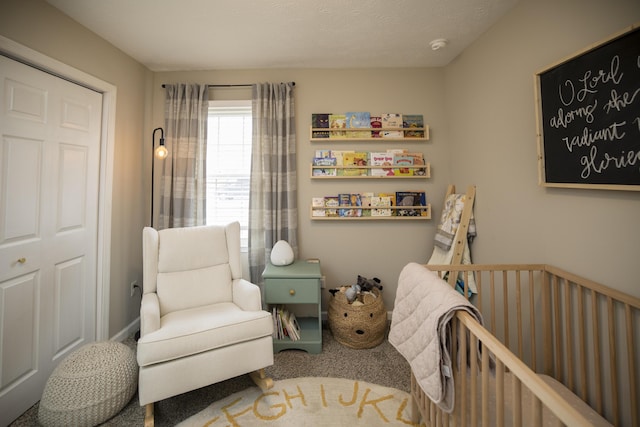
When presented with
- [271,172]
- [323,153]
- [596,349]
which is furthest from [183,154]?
[596,349]

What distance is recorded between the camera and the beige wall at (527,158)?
1.18m

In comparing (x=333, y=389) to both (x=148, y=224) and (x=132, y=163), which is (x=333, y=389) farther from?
(x=132, y=163)

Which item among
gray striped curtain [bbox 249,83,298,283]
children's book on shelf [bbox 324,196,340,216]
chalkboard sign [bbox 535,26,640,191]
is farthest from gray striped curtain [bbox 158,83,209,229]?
chalkboard sign [bbox 535,26,640,191]

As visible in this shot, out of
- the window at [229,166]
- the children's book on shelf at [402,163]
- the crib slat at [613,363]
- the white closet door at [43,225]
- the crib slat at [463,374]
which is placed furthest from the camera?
the window at [229,166]

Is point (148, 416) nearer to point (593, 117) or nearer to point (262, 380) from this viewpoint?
point (262, 380)

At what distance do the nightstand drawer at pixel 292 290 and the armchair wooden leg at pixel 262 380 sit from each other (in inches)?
20.4

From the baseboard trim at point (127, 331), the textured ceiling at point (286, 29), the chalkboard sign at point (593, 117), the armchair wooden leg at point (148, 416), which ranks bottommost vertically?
the armchair wooden leg at point (148, 416)

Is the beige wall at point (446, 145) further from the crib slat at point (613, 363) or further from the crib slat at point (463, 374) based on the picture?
the crib slat at point (463, 374)

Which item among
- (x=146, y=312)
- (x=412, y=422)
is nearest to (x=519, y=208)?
(x=412, y=422)

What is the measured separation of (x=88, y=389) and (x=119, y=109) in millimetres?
2036

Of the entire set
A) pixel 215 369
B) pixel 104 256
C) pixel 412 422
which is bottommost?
pixel 412 422

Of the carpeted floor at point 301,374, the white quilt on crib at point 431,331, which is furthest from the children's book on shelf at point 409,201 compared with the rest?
the white quilt on crib at point 431,331

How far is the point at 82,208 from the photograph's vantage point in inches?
77.6

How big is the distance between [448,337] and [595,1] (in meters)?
1.67
